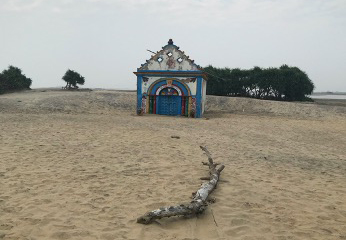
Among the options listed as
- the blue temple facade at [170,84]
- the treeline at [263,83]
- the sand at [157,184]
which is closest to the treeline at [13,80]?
the blue temple facade at [170,84]

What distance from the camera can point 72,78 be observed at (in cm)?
4766

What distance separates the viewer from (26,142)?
1060 centimetres

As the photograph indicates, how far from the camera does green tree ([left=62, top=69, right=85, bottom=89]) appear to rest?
156 feet

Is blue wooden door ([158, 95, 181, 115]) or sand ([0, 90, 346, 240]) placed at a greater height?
blue wooden door ([158, 95, 181, 115])

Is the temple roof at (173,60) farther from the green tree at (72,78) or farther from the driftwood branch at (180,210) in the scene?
the green tree at (72,78)

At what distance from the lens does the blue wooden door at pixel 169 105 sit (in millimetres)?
24094

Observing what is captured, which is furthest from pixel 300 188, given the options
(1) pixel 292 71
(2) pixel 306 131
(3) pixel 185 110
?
(1) pixel 292 71

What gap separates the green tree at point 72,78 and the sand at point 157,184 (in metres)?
35.4

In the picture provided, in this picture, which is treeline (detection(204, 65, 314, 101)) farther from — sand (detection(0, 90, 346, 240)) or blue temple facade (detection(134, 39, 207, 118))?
sand (detection(0, 90, 346, 240))

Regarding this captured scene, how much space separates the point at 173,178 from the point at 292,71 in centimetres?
3744

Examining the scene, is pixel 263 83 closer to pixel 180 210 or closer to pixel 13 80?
pixel 13 80

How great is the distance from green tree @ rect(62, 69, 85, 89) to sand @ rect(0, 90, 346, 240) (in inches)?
1393

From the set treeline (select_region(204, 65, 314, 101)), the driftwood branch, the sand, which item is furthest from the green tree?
the driftwood branch

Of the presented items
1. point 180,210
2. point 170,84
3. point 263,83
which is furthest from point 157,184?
point 263,83
